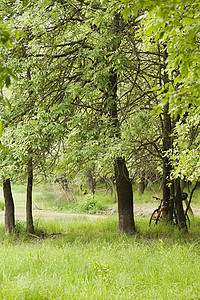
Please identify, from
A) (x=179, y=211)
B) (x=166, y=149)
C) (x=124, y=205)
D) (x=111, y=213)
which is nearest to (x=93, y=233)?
(x=124, y=205)

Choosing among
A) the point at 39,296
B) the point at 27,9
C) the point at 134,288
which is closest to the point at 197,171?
the point at 134,288

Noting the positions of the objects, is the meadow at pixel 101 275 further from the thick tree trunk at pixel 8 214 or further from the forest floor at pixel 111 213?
the forest floor at pixel 111 213

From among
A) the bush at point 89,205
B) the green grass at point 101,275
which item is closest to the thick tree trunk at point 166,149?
the green grass at point 101,275

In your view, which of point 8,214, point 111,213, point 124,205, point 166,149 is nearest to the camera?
point 124,205

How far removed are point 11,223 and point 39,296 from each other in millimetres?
6013

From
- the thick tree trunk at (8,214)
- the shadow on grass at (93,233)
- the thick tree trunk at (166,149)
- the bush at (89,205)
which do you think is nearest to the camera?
the shadow on grass at (93,233)

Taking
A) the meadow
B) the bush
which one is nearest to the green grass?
the meadow

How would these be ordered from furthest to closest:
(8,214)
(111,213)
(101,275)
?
(111,213) < (8,214) < (101,275)

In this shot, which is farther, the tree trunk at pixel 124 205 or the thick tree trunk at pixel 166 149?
the tree trunk at pixel 124 205

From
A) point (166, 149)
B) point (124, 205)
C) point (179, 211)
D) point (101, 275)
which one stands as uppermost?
point (166, 149)

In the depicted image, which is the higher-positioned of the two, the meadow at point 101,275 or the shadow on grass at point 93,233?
the meadow at point 101,275

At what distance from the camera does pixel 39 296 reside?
3840 millimetres

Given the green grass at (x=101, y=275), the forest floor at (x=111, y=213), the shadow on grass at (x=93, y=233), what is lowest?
the forest floor at (x=111, y=213)

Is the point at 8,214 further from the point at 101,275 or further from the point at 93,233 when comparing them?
the point at 101,275
